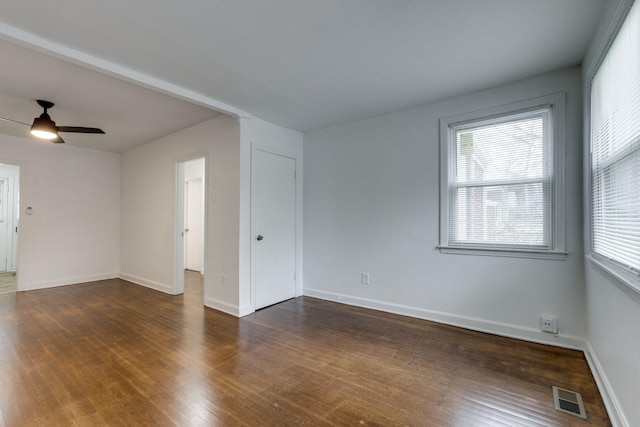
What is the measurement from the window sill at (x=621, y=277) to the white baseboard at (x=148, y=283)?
4990 millimetres

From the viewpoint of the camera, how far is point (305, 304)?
396 centimetres

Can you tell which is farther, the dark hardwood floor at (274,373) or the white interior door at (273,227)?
the white interior door at (273,227)

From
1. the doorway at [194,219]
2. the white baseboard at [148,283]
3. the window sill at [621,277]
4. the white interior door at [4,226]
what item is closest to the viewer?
the window sill at [621,277]

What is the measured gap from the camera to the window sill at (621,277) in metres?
1.35

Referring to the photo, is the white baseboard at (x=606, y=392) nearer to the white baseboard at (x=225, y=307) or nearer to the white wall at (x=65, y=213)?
the white baseboard at (x=225, y=307)

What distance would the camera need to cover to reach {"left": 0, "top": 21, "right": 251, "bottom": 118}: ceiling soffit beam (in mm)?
1953

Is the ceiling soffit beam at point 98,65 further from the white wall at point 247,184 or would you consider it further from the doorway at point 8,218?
the doorway at point 8,218

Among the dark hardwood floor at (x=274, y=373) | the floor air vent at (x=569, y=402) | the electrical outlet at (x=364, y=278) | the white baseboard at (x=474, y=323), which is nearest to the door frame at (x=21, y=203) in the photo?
the dark hardwood floor at (x=274, y=373)

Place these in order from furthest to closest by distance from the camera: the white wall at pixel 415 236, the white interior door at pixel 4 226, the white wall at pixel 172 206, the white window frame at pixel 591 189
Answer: the white interior door at pixel 4 226 → the white wall at pixel 172 206 → the white wall at pixel 415 236 → the white window frame at pixel 591 189

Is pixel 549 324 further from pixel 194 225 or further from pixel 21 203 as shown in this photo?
pixel 21 203

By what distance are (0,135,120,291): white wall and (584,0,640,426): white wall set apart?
7.09 m

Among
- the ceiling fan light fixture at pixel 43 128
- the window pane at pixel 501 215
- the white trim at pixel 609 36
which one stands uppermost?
the white trim at pixel 609 36

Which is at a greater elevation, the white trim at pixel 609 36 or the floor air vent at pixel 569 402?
the white trim at pixel 609 36

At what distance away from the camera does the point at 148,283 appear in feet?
16.5
